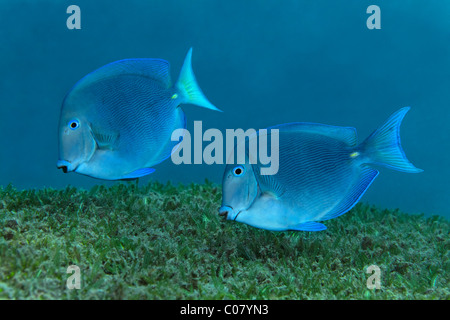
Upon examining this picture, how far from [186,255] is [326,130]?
1.52m

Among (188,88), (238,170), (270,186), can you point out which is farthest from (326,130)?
(188,88)

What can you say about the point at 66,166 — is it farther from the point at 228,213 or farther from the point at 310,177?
the point at 310,177

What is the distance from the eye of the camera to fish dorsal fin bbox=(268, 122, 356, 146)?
7.29ft

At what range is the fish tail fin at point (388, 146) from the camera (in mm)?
2115

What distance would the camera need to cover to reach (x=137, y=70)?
2424 mm

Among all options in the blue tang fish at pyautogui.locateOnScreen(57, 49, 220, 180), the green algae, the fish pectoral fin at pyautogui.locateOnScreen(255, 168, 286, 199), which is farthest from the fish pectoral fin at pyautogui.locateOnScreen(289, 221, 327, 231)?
the blue tang fish at pyautogui.locateOnScreen(57, 49, 220, 180)

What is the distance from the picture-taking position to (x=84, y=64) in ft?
44.7

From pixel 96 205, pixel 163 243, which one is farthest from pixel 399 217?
pixel 96 205

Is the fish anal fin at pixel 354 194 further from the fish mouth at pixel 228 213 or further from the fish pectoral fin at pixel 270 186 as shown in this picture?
the fish mouth at pixel 228 213

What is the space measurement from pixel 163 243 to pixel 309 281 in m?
1.22

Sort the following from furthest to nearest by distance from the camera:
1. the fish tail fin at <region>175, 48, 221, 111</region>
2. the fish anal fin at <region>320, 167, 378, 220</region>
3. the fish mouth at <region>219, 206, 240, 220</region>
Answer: the fish tail fin at <region>175, 48, 221, 111</region> → the fish anal fin at <region>320, 167, 378, 220</region> → the fish mouth at <region>219, 206, 240, 220</region>

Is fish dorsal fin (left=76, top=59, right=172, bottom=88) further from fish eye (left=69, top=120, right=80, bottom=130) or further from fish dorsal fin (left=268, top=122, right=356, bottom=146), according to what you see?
fish dorsal fin (left=268, top=122, right=356, bottom=146)

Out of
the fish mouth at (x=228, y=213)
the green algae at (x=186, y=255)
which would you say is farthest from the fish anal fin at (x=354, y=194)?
the green algae at (x=186, y=255)
